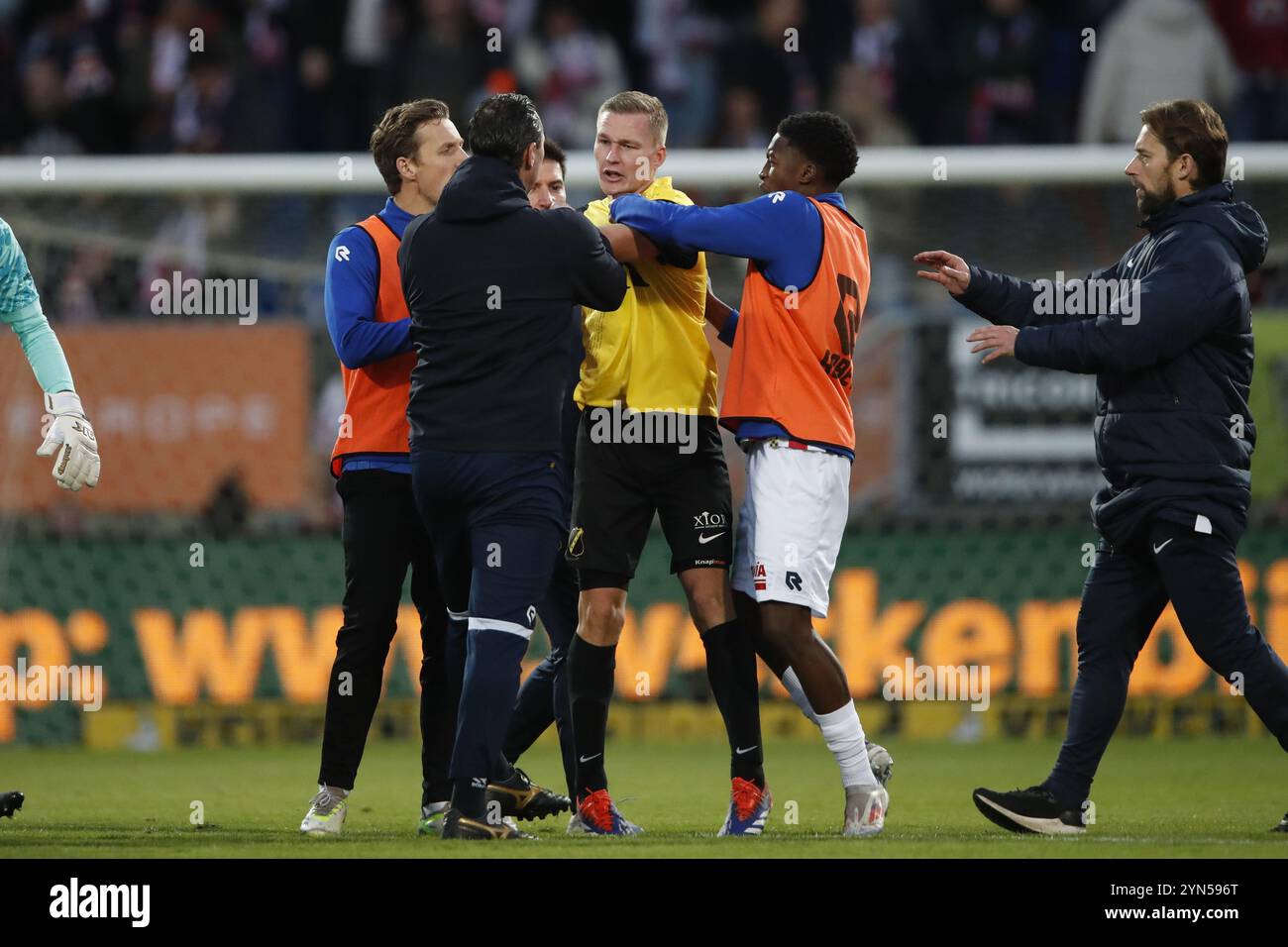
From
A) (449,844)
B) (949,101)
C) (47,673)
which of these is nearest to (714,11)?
(949,101)

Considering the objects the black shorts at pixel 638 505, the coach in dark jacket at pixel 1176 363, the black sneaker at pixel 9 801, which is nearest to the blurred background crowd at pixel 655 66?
the coach in dark jacket at pixel 1176 363

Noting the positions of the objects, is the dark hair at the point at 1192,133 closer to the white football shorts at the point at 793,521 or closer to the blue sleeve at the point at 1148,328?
the blue sleeve at the point at 1148,328

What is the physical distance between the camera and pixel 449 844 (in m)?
5.16

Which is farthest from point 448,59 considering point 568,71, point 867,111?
point 867,111

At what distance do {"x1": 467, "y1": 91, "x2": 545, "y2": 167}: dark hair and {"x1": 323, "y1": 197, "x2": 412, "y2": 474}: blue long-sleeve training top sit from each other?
0.66 meters

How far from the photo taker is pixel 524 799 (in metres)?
6.31

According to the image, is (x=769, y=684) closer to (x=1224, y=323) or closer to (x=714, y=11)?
(x=1224, y=323)

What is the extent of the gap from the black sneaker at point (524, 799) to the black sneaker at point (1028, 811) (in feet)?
5.08

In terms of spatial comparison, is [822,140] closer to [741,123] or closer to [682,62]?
[741,123]

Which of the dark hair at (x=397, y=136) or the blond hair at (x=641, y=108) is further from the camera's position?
the dark hair at (x=397, y=136)

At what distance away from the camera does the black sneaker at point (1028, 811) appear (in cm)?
569

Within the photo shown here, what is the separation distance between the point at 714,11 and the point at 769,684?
6.90m

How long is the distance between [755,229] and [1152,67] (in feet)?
23.9

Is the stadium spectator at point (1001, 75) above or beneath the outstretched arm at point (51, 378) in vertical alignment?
above
